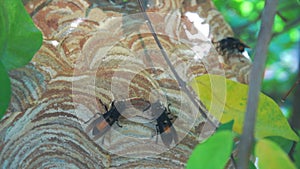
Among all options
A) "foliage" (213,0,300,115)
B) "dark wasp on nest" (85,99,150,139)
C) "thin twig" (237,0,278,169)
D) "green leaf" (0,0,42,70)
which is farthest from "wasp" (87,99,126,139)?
"thin twig" (237,0,278,169)

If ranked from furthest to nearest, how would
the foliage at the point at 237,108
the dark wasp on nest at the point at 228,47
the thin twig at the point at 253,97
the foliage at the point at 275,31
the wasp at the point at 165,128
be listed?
the foliage at the point at 275,31
the dark wasp on nest at the point at 228,47
the wasp at the point at 165,128
the foliage at the point at 237,108
the thin twig at the point at 253,97

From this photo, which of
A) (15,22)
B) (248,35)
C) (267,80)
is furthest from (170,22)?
(267,80)

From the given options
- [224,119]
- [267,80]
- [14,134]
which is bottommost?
[267,80]

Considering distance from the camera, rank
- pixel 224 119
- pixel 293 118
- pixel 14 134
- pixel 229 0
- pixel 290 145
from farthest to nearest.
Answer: pixel 293 118 → pixel 229 0 → pixel 14 134 → pixel 290 145 → pixel 224 119

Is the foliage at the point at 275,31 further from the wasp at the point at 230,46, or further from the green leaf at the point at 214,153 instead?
the green leaf at the point at 214,153

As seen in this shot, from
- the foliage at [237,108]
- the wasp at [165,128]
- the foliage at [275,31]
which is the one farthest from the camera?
the foliage at [275,31]

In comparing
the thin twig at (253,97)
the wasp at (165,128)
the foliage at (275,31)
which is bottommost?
the foliage at (275,31)

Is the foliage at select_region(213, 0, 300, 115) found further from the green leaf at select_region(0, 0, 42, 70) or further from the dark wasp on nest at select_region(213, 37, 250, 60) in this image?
the green leaf at select_region(0, 0, 42, 70)

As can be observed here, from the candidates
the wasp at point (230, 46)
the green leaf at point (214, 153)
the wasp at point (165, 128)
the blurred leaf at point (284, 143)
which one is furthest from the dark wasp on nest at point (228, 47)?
the green leaf at point (214, 153)

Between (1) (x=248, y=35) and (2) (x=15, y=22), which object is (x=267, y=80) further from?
(2) (x=15, y=22)
